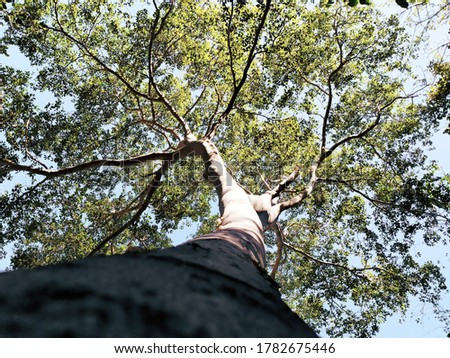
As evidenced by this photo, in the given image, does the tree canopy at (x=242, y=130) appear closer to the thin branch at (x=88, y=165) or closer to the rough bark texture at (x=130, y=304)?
the thin branch at (x=88, y=165)

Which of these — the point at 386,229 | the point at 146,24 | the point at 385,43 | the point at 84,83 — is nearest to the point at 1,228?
the point at 84,83

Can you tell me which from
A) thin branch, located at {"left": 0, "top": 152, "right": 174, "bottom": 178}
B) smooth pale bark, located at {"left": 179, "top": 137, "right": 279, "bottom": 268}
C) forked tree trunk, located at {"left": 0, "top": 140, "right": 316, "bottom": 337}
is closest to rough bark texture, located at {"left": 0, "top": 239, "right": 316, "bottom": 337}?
forked tree trunk, located at {"left": 0, "top": 140, "right": 316, "bottom": 337}

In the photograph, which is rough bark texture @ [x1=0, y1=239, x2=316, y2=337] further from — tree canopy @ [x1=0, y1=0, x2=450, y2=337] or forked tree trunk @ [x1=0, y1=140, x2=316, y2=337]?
tree canopy @ [x1=0, y1=0, x2=450, y2=337]

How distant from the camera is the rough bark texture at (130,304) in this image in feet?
2.85

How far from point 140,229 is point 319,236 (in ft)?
18.0

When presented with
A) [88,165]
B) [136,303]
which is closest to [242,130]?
[88,165]

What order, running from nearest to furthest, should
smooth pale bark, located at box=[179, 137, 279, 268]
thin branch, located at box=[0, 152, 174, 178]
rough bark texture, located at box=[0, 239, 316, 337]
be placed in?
rough bark texture, located at box=[0, 239, 316, 337]
smooth pale bark, located at box=[179, 137, 279, 268]
thin branch, located at box=[0, 152, 174, 178]

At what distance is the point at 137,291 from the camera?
1020mm

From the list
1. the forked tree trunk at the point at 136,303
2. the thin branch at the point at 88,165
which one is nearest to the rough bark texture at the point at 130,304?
the forked tree trunk at the point at 136,303

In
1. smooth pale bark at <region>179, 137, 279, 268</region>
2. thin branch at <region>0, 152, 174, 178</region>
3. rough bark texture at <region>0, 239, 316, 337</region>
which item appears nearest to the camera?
rough bark texture at <region>0, 239, 316, 337</region>

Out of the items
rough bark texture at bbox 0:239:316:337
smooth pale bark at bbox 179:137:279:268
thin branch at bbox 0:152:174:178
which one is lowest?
rough bark texture at bbox 0:239:316:337

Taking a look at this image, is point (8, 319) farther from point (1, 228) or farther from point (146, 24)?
point (146, 24)

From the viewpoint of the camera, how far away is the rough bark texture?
34.2 inches

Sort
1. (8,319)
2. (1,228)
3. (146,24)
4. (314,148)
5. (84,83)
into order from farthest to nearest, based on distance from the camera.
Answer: (314,148), (84,83), (146,24), (1,228), (8,319)
